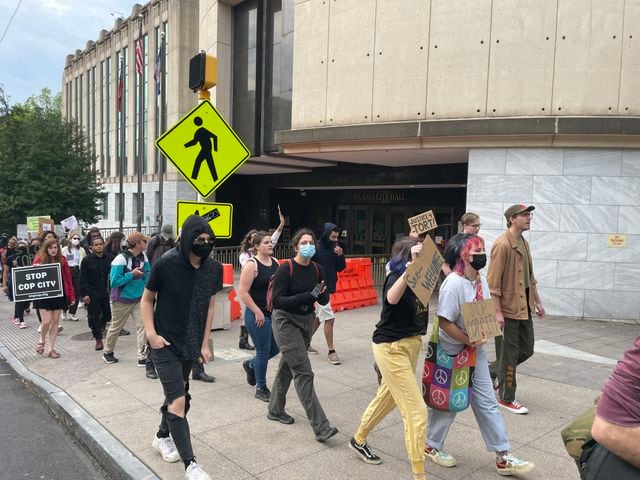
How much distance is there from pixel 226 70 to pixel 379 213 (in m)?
8.79

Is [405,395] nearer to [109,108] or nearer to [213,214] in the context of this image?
[213,214]

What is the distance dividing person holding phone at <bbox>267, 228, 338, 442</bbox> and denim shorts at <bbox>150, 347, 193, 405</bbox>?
1076 mm

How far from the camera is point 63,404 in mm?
5562

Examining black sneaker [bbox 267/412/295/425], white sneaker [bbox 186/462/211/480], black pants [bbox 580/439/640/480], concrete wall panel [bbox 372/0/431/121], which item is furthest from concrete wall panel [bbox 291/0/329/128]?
black pants [bbox 580/439/640/480]

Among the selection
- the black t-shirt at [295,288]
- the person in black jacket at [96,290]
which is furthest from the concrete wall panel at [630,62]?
the person in black jacket at [96,290]

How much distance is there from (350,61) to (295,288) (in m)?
9.42

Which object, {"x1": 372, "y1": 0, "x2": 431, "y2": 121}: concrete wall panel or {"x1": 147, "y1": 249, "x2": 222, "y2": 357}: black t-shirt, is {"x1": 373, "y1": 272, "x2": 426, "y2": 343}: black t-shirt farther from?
{"x1": 372, "y1": 0, "x2": 431, "y2": 121}: concrete wall panel

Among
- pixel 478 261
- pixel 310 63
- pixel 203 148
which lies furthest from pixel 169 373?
pixel 310 63

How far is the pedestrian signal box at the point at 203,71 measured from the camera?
5852mm

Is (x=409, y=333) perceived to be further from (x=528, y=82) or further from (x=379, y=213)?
(x=379, y=213)

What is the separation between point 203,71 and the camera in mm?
5871

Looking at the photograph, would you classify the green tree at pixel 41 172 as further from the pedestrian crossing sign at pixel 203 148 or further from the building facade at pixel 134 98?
the pedestrian crossing sign at pixel 203 148

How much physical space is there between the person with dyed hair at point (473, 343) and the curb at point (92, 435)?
2.45 m

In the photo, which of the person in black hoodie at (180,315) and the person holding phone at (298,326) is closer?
the person in black hoodie at (180,315)
